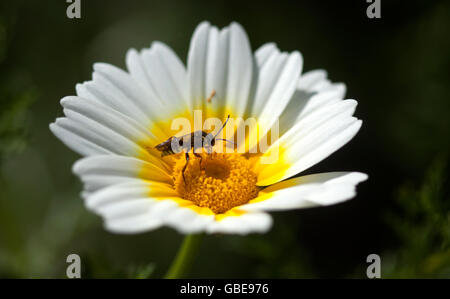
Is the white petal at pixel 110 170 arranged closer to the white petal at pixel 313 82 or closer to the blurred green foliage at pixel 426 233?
the white petal at pixel 313 82

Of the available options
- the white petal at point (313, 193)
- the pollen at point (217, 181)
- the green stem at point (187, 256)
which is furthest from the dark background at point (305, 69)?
the white petal at point (313, 193)

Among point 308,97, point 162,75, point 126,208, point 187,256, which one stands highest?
point 162,75

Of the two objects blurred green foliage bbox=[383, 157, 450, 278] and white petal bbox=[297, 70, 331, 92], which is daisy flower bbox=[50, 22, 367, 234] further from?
blurred green foliage bbox=[383, 157, 450, 278]

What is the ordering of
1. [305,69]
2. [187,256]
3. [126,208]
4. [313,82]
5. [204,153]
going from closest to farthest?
[126,208] → [187,256] → [204,153] → [313,82] → [305,69]

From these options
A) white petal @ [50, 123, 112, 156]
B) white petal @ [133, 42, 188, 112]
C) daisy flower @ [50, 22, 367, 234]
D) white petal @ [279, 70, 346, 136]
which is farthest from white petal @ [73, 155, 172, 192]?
white petal @ [279, 70, 346, 136]

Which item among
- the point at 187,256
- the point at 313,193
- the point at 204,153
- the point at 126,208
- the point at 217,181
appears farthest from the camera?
the point at 204,153

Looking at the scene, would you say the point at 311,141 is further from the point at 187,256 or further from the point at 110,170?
the point at 110,170

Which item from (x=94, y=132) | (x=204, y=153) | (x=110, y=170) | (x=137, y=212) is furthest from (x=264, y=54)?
(x=137, y=212)

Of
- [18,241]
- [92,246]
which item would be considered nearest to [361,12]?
[92,246]
